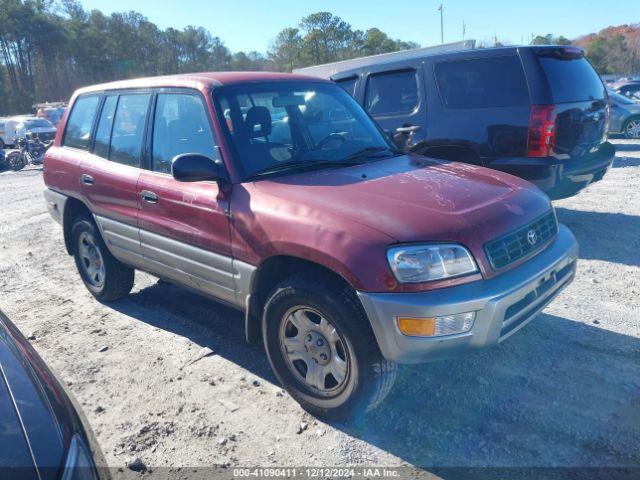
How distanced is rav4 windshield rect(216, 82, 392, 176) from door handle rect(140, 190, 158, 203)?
32.1 inches

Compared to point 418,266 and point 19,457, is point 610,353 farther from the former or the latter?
point 19,457

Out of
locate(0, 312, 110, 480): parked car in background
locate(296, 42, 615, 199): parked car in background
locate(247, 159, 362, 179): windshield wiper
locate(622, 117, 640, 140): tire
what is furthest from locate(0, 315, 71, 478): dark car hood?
locate(622, 117, 640, 140): tire

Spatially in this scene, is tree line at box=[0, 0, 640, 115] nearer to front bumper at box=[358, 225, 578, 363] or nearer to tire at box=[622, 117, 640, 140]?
tire at box=[622, 117, 640, 140]

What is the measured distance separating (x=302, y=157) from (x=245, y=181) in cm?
50

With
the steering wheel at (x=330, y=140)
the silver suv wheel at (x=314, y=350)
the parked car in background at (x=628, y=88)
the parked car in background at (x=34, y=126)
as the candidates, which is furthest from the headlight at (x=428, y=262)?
the parked car in background at (x=34, y=126)

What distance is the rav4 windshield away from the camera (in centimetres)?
338

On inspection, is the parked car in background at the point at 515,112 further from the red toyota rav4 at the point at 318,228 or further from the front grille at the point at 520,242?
the front grille at the point at 520,242

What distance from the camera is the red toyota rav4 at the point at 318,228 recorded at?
8.25 feet

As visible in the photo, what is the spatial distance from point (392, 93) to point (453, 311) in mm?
4546

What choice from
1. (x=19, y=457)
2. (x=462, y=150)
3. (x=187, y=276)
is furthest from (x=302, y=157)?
(x=462, y=150)

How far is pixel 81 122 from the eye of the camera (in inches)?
193

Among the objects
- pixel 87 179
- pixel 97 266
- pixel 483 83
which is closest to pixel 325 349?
pixel 87 179

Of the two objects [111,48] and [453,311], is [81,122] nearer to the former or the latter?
[453,311]

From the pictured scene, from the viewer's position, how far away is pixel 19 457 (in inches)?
59.2
